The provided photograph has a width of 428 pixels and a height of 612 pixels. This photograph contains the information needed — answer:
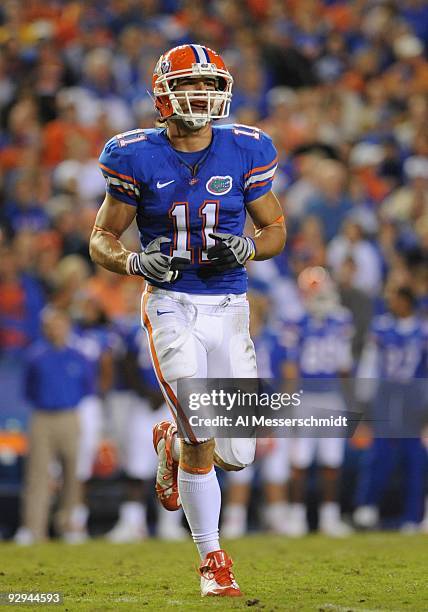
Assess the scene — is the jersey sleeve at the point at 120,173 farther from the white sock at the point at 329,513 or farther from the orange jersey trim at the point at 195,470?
the white sock at the point at 329,513

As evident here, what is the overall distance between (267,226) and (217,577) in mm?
1389

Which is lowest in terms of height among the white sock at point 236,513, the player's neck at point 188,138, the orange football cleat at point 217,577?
the orange football cleat at point 217,577

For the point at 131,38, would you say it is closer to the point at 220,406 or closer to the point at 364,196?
the point at 364,196

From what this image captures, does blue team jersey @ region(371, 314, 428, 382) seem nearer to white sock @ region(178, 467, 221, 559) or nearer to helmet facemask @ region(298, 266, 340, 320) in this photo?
helmet facemask @ region(298, 266, 340, 320)

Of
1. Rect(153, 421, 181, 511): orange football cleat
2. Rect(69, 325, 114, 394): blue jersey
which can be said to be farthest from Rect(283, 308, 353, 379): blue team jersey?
Rect(153, 421, 181, 511): orange football cleat

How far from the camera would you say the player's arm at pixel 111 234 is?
15.3 feet

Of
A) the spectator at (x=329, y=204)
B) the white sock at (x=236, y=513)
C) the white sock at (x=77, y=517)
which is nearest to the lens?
the white sock at (x=77, y=517)

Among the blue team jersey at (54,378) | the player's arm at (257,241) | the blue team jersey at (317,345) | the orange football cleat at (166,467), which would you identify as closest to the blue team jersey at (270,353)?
the blue team jersey at (317,345)

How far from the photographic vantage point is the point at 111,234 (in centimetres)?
474

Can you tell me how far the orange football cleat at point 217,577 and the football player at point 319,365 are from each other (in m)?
4.20

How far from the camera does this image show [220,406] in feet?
15.0

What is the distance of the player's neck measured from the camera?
470cm

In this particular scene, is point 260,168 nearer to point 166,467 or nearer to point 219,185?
point 219,185

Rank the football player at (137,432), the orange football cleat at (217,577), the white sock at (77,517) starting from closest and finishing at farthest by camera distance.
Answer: the orange football cleat at (217,577)
the white sock at (77,517)
the football player at (137,432)
